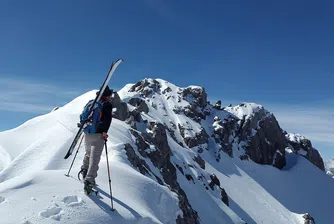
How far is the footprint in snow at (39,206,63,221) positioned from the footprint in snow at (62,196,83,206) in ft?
1.61

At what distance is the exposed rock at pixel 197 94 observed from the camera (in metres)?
126

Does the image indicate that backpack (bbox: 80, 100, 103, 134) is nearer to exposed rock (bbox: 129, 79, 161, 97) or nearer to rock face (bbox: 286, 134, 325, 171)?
exposed rock (bbox: 129, 79, 161, 97)

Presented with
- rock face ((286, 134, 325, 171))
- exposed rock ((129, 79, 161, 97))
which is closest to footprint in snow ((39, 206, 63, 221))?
exposed rock ((129, 79, 161, 97))

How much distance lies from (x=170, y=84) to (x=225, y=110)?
25436mm

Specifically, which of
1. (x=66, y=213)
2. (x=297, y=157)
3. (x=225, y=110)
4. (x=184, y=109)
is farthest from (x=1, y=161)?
(x=297, y=157)

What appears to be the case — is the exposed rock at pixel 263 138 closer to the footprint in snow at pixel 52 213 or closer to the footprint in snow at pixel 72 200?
the footprint in snow at pixel 72 200

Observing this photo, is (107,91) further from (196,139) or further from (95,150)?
(196,139)

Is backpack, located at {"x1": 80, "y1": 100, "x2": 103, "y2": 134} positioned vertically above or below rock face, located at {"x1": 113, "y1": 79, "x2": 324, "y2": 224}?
below

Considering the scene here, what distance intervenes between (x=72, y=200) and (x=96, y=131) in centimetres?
238

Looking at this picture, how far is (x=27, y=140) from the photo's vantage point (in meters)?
39.7

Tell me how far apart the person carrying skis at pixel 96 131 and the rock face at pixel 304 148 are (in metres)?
142

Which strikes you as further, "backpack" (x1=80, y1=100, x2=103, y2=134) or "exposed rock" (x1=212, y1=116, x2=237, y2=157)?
"exposed rock" (x1=212, y1=116, x2=237, y2=157)

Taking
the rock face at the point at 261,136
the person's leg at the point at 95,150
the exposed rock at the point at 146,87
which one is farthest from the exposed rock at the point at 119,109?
the rock face at the point at 261,136

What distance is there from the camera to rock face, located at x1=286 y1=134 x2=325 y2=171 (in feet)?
468
